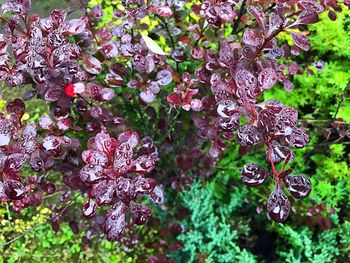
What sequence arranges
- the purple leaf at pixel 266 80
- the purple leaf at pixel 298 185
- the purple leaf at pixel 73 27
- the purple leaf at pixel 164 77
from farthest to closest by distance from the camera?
1. the purple leaf at pixel 164 77
2. the purple leaf at pixel 73 27
3. the purple leaf at pixel 266 80
4. the purple leaf at pixel 298 185

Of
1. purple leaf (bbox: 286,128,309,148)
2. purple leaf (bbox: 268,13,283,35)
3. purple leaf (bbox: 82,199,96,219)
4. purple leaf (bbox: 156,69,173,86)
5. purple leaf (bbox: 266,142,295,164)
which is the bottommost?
purple leaf (bbox: 82,199,96,219)

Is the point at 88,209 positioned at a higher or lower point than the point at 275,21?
lower

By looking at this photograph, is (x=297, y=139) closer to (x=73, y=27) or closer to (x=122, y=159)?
(x=122, y=159)

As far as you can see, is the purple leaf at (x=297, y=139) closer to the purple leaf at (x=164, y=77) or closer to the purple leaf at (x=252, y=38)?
the purple leaf at (x=252, y=38)

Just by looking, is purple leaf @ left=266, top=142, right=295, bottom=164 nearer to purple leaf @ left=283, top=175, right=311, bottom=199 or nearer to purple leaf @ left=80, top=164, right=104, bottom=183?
purple leaf @ left=283, top=175, right=311, bottom=199

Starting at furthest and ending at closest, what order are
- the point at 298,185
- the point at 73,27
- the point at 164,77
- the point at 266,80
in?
the point at 164,77 → the point at 73,27 → the point at 266,80 → the point at 298,185

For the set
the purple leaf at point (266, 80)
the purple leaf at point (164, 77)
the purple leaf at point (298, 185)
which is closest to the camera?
the purple leaf at point (298, 185)

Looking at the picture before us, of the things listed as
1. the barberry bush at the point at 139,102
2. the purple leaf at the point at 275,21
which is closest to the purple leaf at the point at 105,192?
the barberry bush at the point at 139,102

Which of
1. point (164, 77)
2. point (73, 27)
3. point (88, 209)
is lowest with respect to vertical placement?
point (88, 209)

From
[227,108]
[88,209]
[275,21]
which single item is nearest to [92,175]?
[88,209]

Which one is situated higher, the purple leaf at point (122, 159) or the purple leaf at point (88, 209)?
the purple leaf at point (122, 159)

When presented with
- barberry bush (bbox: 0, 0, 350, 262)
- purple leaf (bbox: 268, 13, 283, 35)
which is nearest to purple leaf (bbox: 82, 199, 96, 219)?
barberry bush (bbox: 0, 0, 350, 262)
